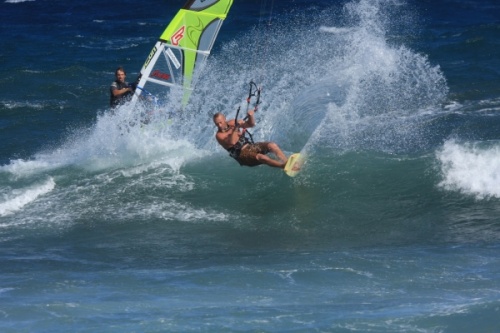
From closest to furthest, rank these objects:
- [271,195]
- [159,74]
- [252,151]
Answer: [252,151]
[271,195]
[159,74]

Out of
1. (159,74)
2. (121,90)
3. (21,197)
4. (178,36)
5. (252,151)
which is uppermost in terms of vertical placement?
(178,36)

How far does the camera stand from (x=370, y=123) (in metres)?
15.9

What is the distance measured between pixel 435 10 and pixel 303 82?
1040cm

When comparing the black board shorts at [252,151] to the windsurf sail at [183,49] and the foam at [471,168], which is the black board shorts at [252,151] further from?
the windsurf sail at [183,49]

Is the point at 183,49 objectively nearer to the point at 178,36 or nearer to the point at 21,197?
the point at 178,36

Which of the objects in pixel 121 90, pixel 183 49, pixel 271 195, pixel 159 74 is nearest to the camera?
pixel 271 195

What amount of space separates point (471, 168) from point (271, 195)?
9.50ft

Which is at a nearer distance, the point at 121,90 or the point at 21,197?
the point at 21,197

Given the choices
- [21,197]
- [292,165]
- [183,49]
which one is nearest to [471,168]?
[292,165]

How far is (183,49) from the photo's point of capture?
14.4 m

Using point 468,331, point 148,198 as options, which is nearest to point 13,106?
point 148,198

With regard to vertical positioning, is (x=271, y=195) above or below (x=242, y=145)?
below

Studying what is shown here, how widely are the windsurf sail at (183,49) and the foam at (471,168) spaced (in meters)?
4.17

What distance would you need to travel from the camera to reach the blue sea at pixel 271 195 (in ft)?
27.3
